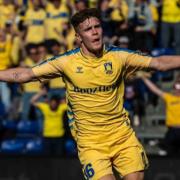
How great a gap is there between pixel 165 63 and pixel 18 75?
1.39 meters

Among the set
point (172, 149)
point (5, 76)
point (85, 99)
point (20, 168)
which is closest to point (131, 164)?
point (85, 99)

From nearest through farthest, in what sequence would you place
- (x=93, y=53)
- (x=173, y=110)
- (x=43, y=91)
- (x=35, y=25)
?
(x=93, y=53)
(x=173, y=110)
(x=43, y=91)
(x=35, y=25)

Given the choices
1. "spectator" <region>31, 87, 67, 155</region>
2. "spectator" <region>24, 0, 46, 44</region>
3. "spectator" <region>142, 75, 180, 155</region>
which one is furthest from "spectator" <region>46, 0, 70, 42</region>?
"spectator" <region>142, 75, 180, 155</region>

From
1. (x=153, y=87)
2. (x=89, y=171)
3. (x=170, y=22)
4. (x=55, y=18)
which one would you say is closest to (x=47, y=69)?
(x=89, y=171)

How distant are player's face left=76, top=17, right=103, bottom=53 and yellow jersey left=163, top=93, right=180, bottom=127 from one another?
4918mm

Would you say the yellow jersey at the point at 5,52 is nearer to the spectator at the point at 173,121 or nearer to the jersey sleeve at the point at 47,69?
the spectator at the point at 173,121

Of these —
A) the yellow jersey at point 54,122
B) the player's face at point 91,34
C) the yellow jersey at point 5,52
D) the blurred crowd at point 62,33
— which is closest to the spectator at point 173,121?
the blurred crowd at point 62,33

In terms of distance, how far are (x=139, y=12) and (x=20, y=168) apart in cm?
443

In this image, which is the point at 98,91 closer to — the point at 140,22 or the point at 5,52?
the point at 140,22

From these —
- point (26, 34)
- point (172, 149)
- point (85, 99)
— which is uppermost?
point (85, 99)

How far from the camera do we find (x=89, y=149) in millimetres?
6309

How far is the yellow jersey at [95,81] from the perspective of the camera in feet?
20.5

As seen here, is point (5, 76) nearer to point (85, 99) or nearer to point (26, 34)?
point (85, 99)

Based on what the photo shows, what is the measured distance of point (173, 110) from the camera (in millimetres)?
10898
